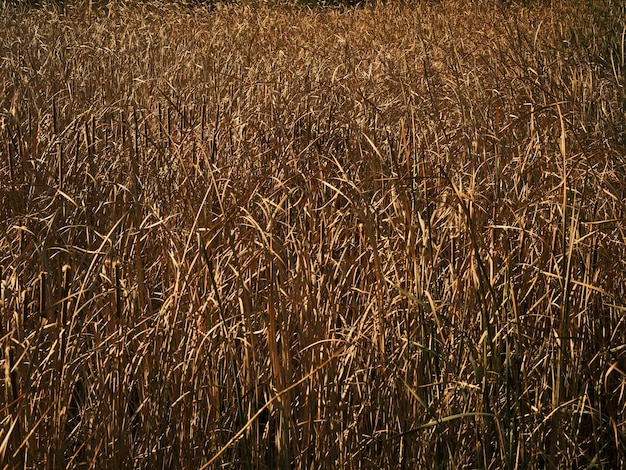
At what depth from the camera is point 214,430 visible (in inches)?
57.4

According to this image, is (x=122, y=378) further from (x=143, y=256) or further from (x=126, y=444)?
(x=143, y=256)

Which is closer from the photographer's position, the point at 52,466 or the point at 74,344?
the point at 52,466

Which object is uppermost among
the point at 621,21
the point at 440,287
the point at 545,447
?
the point at 621,21

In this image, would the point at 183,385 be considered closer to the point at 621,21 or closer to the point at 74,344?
the point at 74,344

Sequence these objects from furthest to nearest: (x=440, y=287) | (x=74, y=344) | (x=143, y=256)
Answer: (x=143, y=256), (x=440, y=287), (x=74, y=344)

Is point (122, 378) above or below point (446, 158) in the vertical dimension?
below

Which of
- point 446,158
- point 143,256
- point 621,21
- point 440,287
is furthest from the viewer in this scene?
point 621,21

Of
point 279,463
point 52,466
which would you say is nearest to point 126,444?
point 52,466

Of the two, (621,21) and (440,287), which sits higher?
(621,21)

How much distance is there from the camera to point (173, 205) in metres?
2.18

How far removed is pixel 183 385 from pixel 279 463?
0.77 ft

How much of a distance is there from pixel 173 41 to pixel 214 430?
3912mm

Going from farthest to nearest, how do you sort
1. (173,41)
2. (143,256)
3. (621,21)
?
(173,41), (621,21), (143,256)

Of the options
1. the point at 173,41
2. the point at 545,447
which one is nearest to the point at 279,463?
the point at 545,447
